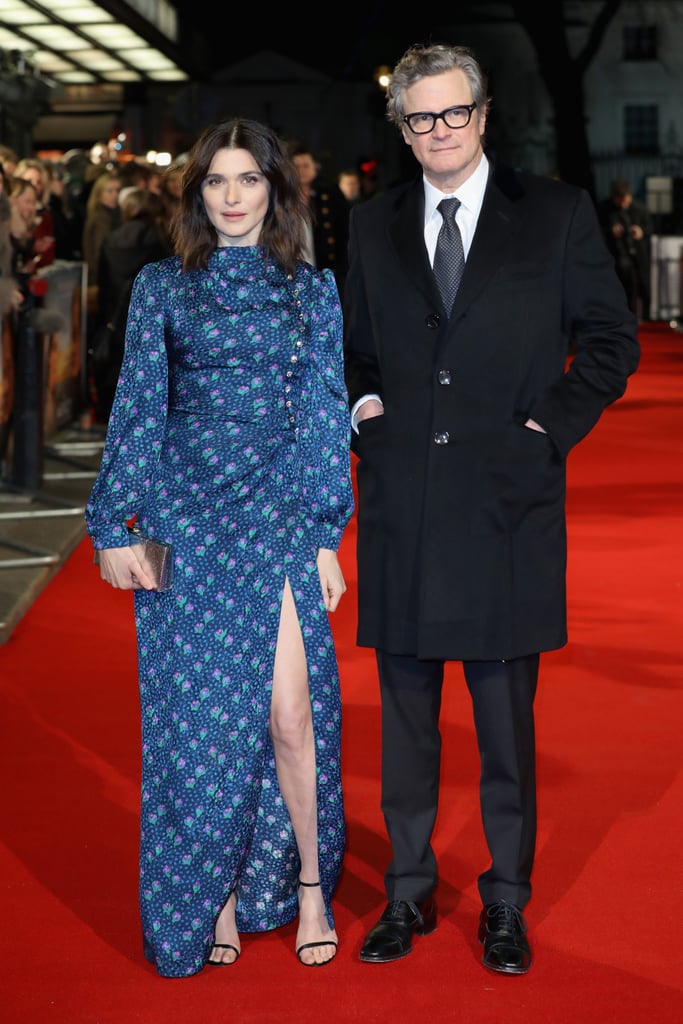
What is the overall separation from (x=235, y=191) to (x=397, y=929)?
5.55 ft

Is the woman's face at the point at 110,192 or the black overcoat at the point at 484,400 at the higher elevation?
the woman's face at the point at 110,192

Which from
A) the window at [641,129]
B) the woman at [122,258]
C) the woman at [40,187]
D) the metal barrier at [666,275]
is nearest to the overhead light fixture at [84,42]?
the woman at [40,187]

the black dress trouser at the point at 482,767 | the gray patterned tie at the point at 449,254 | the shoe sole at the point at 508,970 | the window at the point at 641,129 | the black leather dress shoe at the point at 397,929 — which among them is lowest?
the shoe sole at the point at 508,970

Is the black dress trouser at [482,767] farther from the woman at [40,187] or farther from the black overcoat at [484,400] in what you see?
the woman at [40,187]

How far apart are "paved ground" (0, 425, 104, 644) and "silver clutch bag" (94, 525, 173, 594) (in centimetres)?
344

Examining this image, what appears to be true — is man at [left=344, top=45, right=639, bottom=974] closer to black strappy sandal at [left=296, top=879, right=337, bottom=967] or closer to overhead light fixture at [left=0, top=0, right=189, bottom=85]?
black strappy sandal at [left=296, top=879, right=337, bottom=967]

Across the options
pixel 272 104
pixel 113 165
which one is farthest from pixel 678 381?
→ pixel 272 104

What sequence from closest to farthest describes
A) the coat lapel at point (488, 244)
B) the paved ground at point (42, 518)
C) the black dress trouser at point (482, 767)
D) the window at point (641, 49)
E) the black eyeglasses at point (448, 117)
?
the black eyeglasses at point (448, 117) < the coat lapel at point (488, 244) < the black dress trouser at point (482, 767) < the paved ground at point (42, 518) < the window at point (641, 49)

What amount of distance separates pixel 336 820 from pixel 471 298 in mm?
1251

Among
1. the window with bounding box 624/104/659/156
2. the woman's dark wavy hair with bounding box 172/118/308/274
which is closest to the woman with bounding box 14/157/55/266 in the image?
the woman's dark wavy hair with bounding box 172/118/308/274

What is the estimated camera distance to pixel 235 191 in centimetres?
348

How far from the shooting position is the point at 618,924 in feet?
12.7

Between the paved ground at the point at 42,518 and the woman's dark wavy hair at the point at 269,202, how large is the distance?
3.58 meters

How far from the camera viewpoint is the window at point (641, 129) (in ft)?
182
